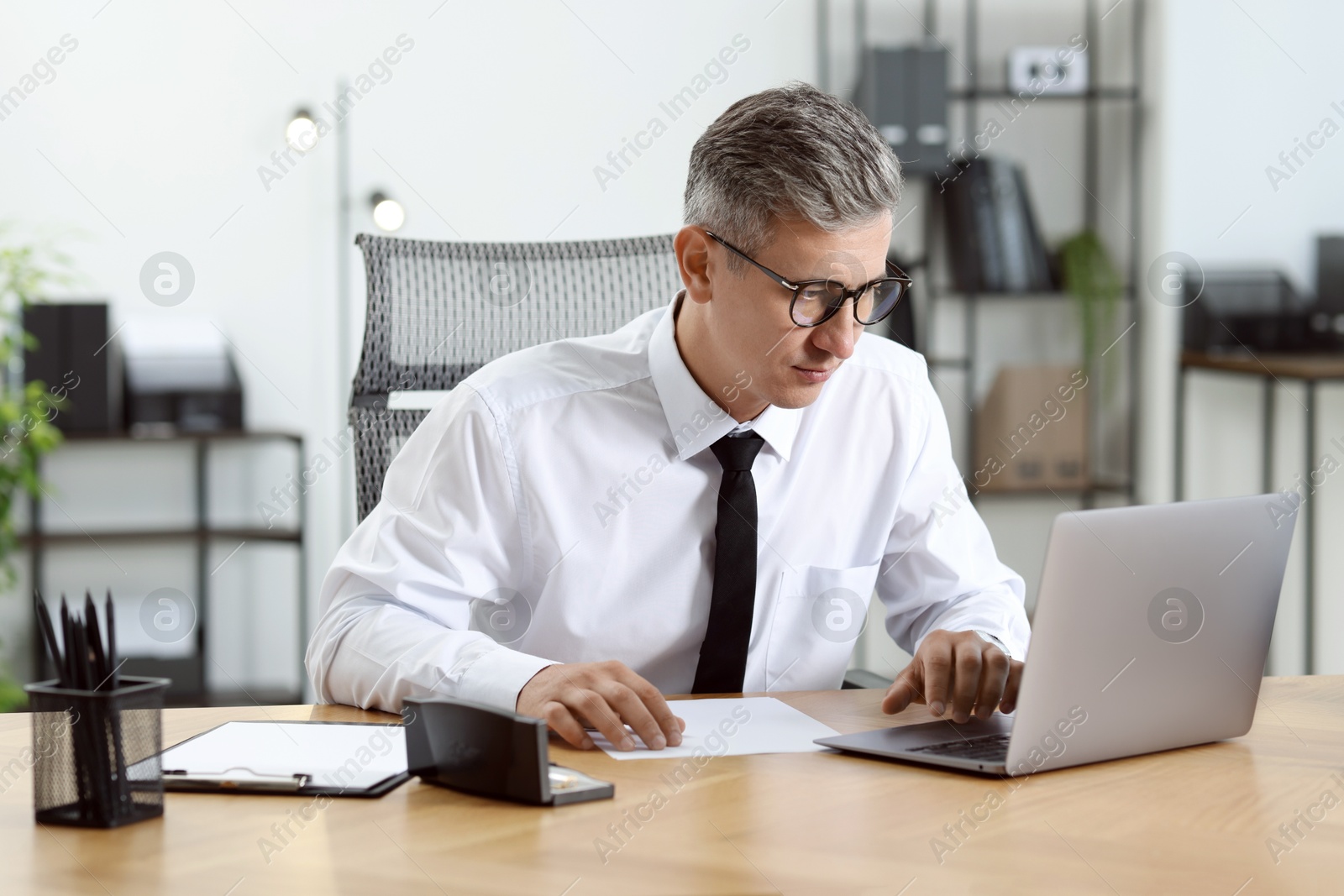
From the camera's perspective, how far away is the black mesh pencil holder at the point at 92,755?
81 cm

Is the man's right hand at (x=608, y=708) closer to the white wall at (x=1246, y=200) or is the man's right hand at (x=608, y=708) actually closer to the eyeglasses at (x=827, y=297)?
the eyeglasses at (x=827, y=297)

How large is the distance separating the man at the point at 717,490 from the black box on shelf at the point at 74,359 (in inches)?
74.2

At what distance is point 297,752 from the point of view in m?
0.98

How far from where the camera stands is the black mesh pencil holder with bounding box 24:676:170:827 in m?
0.81

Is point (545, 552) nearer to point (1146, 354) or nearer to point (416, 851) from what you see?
point (416, 851)

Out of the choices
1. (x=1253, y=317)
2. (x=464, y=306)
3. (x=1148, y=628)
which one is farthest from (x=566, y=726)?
(x=1253, y=317)

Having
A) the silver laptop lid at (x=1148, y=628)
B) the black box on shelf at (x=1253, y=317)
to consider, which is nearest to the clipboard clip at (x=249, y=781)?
the silver laptop lid at (x=1148, y=628)

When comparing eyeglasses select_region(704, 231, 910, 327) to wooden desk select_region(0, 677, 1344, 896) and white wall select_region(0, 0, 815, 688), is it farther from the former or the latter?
white wall select_region(0, 0, 815, 688)

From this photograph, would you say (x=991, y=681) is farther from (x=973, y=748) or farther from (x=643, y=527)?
(x=643, y=527)

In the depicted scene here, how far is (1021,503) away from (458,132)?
6.01 ft

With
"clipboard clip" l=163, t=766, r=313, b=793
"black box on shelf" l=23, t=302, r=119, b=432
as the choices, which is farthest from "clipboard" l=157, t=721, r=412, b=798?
"black box on shelf" l=23, t=302, r=119, b=432

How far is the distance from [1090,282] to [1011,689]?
253 centimetres

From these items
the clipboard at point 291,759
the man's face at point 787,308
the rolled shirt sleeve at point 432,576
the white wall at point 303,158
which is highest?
the white wall at point 303,158

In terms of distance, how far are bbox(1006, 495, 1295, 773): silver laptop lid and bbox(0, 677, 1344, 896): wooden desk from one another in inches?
1.3
